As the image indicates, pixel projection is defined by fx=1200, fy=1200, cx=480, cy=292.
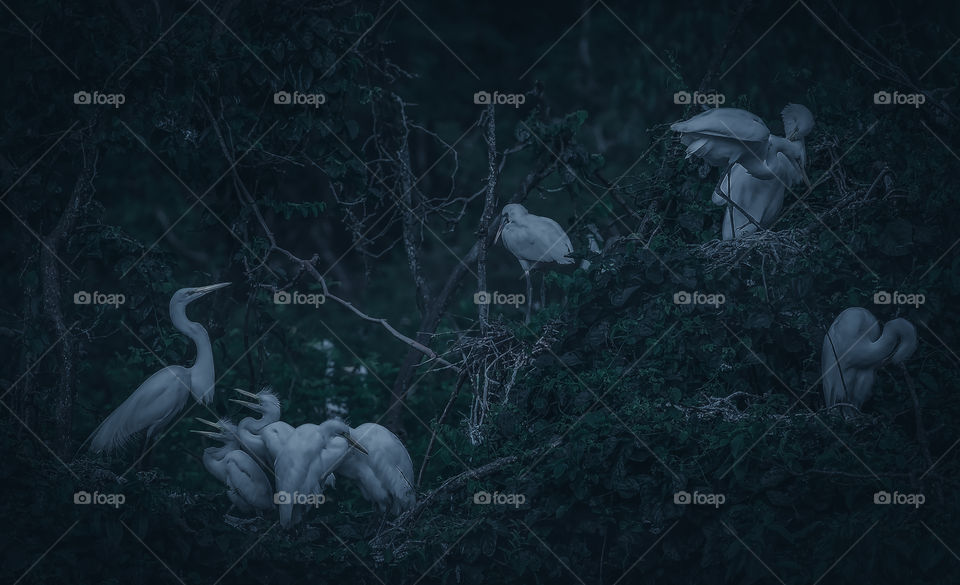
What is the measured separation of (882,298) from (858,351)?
0.88 ft

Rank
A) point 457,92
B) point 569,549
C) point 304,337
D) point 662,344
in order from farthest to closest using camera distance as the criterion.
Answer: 1. point 457,92
2. point 304,337
3. point 662,344
4. point 569,549

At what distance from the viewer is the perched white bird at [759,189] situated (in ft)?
19.1

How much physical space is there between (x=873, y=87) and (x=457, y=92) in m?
7.29

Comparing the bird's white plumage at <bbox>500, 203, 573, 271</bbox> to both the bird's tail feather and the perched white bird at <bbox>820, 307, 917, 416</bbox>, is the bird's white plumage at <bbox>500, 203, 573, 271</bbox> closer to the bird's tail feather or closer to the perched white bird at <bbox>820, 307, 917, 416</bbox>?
the perched white bird at <bbox>820, 307, 917, 416</bbox>

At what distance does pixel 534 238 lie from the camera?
632 cm

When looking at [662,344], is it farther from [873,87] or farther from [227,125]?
[227,125]

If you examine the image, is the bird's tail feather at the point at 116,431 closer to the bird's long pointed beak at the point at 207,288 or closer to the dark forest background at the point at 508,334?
the dark forest background at the point at 508,334

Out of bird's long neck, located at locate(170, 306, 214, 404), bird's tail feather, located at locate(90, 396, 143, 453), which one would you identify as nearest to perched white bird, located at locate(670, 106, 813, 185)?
bird's long neck, located at locate(170, 306, 214, 404)

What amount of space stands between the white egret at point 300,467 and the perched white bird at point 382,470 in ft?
0.57

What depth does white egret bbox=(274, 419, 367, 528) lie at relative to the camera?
5.24 meters

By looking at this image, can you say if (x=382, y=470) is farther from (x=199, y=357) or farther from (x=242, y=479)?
(x=199, y=357)

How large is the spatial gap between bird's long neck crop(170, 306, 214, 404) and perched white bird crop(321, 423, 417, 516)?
0.75 meters

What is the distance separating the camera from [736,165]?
6.09 metres

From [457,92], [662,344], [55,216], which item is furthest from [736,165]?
[457,92]
